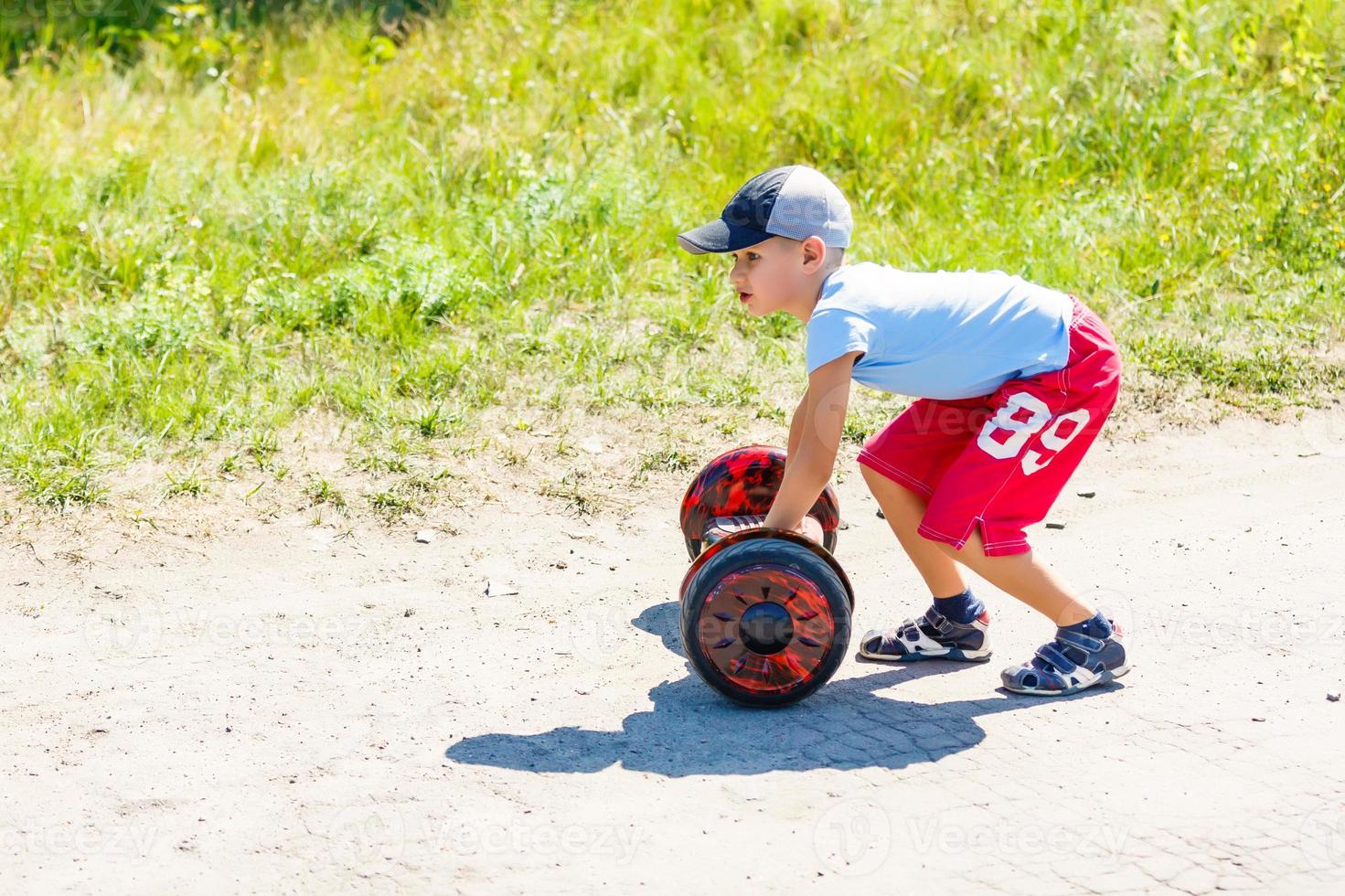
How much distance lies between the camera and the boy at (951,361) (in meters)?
3.68

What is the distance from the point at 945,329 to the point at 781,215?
0.50m

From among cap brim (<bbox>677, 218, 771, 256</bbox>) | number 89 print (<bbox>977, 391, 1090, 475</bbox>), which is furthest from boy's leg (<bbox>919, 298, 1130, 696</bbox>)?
cap brim (<bbox>677, 218, 771, 256</bbox>)

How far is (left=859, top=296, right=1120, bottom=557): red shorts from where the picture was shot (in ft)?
12.3

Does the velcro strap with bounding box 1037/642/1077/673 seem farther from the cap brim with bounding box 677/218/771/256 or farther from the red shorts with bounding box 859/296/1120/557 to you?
the cap brim with bounding box 677/218/771/256

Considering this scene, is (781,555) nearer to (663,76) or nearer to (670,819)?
(670,819)

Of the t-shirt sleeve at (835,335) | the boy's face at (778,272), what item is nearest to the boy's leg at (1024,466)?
the t-shirt sleeve at (835,335)

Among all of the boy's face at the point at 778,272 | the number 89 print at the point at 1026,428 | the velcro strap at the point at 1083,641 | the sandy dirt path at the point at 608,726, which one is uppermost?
the boy's face at the point at 778,272

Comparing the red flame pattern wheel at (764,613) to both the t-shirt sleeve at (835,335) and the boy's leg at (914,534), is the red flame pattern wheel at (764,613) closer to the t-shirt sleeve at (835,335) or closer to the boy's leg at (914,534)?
the boy's leg at (914,534)

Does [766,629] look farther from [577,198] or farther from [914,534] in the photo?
[577,198]

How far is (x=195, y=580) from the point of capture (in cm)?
473

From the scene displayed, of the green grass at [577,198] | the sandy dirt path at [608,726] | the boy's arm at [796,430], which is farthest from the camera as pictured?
the green grass at [577,198]

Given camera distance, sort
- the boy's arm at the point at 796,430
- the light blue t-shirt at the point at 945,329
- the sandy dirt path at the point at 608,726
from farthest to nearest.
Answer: the boy's arm at the point at 796,430, the light blue t-shirt at the point at 945,329, the sandy dirt path at the point at 608,726

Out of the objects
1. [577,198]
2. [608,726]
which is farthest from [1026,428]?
[577,198]

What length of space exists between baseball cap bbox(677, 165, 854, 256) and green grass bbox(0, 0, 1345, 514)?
68.7 inches
